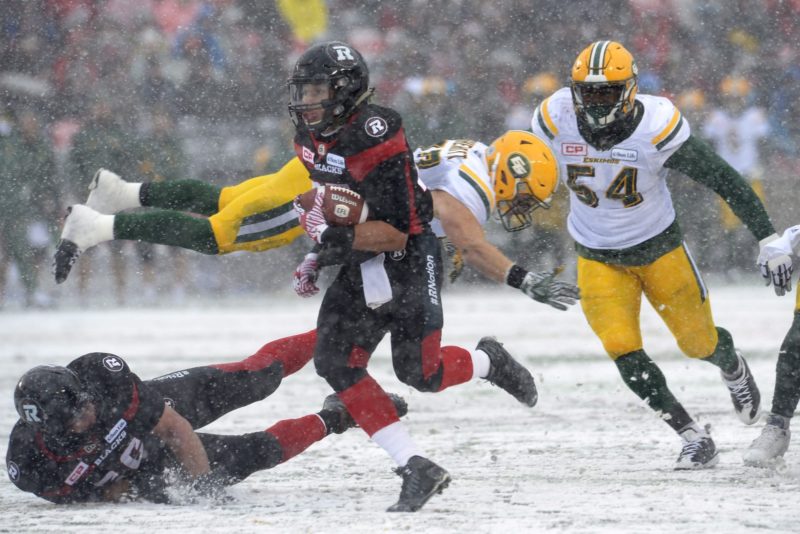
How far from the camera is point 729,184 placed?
17.1ft

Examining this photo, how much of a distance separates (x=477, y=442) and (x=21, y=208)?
6.18 meters

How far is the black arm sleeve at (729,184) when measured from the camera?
521 cm

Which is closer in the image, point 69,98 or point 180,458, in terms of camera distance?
point 180,458

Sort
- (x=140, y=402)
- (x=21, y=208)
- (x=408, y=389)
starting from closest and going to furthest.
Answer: (x=140, y=402) < (x=408, y=389) < (x=21, y=208)

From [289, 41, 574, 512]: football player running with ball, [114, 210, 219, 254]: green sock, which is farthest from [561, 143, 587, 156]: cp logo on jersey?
[114, 210, 219, 254]: green sock

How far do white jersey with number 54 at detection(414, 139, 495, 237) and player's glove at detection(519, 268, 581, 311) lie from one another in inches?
17.3

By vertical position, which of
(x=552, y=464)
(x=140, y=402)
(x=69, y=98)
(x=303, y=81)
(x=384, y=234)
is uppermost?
(x=69, y=98)

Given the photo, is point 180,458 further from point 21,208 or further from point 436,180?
point 21,208

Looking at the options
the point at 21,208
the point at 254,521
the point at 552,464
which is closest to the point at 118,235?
the point at 254,521

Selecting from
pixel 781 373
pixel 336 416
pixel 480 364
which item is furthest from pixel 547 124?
pixel 336 416

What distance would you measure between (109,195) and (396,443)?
2274 mm

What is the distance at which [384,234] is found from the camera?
459 centimetres

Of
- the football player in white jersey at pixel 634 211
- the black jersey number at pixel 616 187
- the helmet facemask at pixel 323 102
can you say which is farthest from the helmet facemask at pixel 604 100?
the helmet facemask at pixel 323 102

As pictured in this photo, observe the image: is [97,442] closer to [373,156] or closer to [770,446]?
[373,156]
